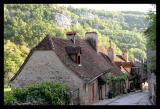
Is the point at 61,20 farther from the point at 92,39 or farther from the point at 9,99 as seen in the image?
the point at 9,99

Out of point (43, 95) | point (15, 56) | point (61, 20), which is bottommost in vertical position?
point (43, 95)

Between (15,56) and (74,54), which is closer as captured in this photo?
(15,56)

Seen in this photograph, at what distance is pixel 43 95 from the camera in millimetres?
8484

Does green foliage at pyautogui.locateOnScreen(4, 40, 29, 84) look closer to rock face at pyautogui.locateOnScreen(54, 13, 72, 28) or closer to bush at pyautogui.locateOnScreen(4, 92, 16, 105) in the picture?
rock face at pyautogui.locateOnScreen(54, 13, 72, 28)

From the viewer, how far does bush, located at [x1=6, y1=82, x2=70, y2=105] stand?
315 inches

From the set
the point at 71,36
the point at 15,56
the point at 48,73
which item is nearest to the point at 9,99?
the point at 15,56

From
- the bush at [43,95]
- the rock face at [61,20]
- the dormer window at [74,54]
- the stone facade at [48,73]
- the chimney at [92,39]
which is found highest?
the rock face at [61,20]

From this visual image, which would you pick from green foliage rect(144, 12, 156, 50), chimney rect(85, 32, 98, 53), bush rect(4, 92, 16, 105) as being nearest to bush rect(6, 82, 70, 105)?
bush rect(4, 92, 16, 105)

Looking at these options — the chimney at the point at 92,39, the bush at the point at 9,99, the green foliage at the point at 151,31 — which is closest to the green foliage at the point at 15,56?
the bush at the point at 9,99

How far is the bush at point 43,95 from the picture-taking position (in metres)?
7.99

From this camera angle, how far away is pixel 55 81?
10.3 m

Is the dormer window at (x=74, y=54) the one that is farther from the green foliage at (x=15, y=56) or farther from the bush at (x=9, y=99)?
the bush at (x=9, y=99)

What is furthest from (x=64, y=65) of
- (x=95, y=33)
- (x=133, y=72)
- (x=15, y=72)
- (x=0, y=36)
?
(x=133, y=72)

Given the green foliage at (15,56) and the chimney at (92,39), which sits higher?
the chimney at (92,39)
